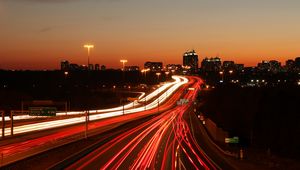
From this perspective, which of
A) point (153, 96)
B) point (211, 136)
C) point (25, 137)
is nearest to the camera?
point (25, 137)

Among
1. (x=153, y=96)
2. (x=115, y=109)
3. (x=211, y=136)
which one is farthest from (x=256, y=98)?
(x=153, y=96)

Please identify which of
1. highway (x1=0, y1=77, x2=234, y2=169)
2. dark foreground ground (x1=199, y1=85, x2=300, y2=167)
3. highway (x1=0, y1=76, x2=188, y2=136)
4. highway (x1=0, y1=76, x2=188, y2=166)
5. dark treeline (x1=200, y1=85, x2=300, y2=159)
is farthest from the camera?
dark treeline (x1=200, y1=85, x2=300, y2=159)

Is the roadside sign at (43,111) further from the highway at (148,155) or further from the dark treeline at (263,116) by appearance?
the dark treeline at (263,116)

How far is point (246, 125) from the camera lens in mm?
102938

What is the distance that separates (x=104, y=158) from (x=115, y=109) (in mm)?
88523

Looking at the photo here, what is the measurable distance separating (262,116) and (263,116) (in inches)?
13.5

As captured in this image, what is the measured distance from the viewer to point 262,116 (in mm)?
100688

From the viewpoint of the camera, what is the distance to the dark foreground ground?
80.1 metres

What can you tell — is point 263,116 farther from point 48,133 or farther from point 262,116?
point 48,133

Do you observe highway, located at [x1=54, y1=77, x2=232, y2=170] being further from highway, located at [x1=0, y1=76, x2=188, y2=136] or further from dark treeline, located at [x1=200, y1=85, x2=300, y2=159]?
dark treeline, located at [x1=200, y1=85, x2=300, y2=159]

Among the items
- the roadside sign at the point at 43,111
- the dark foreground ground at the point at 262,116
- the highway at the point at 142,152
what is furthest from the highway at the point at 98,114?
the dark foreground ground at the point at 262,116

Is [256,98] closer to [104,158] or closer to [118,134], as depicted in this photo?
[118,134]

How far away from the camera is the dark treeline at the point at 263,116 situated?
3167 inches

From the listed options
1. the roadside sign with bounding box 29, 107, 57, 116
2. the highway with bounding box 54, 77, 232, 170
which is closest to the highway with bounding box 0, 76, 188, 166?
the roadside sign with bounding box 29, 107, 57, 116
